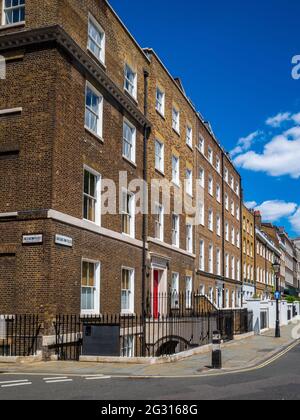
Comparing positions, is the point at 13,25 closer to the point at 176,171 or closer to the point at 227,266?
the point at 176,171

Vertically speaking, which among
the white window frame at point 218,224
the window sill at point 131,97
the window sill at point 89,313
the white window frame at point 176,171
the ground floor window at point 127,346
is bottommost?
the ground floor window at point 127,346

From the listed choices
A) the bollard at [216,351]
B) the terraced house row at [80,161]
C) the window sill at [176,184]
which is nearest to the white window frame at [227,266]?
the terraced house row at [80,161]

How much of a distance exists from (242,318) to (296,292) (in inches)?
3534

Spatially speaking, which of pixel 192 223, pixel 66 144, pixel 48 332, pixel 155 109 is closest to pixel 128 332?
pixel 48 332

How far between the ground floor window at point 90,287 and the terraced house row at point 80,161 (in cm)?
4

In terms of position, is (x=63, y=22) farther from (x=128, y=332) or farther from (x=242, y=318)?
(x=242, y=318)

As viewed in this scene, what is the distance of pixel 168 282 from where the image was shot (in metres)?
28.9

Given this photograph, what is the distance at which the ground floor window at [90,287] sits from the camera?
64.0ft

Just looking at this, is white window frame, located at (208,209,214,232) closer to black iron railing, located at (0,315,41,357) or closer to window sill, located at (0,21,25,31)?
window sill, located at (0,21,25,31)

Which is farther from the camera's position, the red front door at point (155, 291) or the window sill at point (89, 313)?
the red front door at point (155, 291)

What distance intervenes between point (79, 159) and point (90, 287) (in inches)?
183

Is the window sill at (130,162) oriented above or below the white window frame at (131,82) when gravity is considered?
below

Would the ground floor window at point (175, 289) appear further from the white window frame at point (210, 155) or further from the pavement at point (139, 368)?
the white window frame at point (210, 155)

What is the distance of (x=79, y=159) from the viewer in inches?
771
